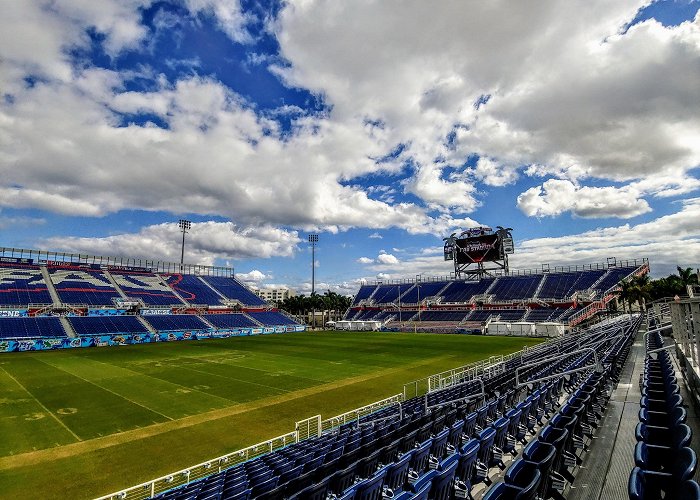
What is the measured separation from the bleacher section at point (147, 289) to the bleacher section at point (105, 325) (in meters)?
8.19

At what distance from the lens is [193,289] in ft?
276

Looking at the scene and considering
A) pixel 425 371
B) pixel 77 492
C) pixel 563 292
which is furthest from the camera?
pixel 563 292

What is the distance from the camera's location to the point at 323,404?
69.5 feet

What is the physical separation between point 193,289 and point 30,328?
34.1m

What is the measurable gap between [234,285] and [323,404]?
78.4 meters

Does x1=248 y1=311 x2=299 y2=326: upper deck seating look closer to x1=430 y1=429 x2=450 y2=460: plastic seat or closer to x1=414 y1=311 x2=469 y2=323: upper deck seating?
x1=414 y1=311 x2=469 y2=323: upper deck seating

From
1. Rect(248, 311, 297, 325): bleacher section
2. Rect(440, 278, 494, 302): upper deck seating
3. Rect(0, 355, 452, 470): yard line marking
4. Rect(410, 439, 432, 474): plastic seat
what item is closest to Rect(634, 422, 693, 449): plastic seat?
Rect(410, 439, 432, 474): plastic seat

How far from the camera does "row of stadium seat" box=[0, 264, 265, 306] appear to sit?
198 feet

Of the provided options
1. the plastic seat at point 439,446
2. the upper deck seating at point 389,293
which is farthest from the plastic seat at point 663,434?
the upper deck seating at point 389,293

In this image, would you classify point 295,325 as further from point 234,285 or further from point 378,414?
point 378,414

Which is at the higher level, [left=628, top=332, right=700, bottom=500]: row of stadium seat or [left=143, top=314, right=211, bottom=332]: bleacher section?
[left=628, top=332, right=700, bottom=500]: row of stadium seat

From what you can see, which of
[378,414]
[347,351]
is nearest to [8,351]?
[347,351]

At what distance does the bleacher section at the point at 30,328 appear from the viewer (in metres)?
49.0

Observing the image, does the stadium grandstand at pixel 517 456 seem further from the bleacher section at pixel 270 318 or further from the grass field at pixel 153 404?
the bleacher section at pixel 270 318
